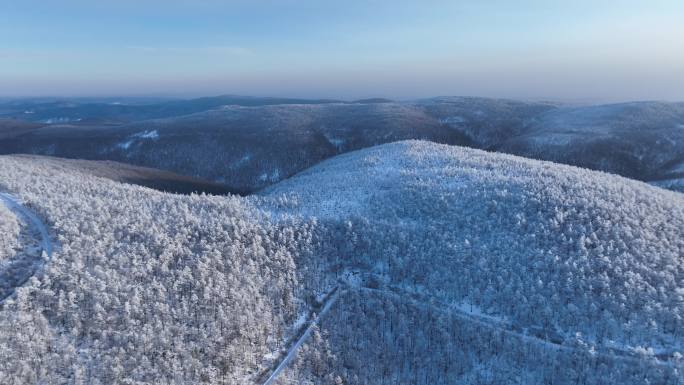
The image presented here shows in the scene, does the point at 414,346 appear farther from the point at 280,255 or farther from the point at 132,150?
the point at 132,150

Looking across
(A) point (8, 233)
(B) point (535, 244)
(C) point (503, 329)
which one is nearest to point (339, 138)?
(B) point (535, 244)

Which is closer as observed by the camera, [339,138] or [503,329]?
[503,329]

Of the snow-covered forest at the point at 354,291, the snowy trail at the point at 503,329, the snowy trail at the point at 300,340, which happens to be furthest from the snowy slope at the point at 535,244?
the snowy trail at the point at 300,340

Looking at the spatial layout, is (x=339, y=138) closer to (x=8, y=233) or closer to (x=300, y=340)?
(x=8, y=233)

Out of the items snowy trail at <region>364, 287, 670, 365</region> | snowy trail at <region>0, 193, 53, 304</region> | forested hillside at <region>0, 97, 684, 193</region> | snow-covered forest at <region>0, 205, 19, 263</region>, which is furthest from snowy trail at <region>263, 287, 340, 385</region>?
forested hillside at <region>0, 97, 684, 193</region>

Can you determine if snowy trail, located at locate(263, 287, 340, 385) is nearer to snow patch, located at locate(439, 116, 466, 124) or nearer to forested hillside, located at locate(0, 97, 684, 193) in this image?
forested hillside, located at locate(0, 97, 684, 193)

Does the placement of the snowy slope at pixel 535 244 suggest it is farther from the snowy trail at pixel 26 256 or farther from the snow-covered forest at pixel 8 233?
the snow-covered forest at pixel 8 233

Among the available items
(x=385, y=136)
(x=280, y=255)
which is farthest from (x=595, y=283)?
(x=385, y=136)
